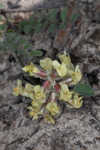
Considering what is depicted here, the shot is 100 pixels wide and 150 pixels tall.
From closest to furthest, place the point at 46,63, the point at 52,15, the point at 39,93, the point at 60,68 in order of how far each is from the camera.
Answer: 1. the point at 60,68
2. the point at 39,93
3. the point at 46,63
4. the point at 52,15

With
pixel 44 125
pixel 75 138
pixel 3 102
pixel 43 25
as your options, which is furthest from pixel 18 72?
pixel 75 138

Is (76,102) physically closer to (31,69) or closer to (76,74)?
(76,74)

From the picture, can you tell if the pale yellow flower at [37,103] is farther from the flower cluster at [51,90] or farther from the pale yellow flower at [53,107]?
the pale yellow flower at [53,107]

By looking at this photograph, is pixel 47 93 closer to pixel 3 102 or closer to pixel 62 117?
pixel 62 117

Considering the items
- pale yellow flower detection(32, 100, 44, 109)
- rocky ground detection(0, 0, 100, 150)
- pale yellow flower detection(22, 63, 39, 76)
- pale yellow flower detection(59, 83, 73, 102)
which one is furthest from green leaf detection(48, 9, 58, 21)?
pale yellow flower detection(32, 100, 44, 109)

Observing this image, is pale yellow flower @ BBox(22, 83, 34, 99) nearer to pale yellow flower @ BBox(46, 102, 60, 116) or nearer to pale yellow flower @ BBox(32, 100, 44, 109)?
pale yellow flower @ BBox(32, 100, 44, 109)

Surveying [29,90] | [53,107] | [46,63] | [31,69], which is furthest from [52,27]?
[53,107]
